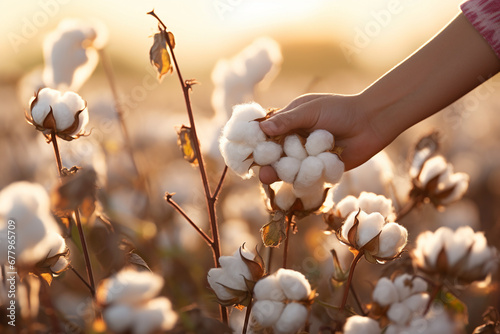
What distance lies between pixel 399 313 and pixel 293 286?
28 cm

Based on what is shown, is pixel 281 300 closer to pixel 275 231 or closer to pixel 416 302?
A: pixel 275 231

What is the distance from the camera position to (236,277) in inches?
43.2

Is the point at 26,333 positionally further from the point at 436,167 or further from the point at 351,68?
the point at 351,68

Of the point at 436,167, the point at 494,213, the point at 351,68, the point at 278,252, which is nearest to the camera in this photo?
the point at 436,167

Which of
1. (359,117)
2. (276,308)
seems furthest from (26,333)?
(359,117)

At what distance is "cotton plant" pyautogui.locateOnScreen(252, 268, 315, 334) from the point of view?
1.02 m

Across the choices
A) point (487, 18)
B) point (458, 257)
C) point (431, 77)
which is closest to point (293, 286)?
point (458, 257)

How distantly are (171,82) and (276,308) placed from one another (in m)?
6.58

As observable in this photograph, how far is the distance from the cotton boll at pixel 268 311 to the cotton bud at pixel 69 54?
1055 millimetres

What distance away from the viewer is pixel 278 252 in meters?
2.37

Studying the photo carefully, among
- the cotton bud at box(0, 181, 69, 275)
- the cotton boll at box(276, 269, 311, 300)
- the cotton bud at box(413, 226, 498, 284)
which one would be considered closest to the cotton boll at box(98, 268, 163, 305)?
the cotton bud at box(0, 181, 69, 275)

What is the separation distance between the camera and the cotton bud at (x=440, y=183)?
166cm

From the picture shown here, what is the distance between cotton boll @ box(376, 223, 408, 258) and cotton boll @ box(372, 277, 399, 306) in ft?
0.33

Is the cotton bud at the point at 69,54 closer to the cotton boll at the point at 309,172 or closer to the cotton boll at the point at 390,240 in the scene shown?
the cotton boll at the point at 309,172
